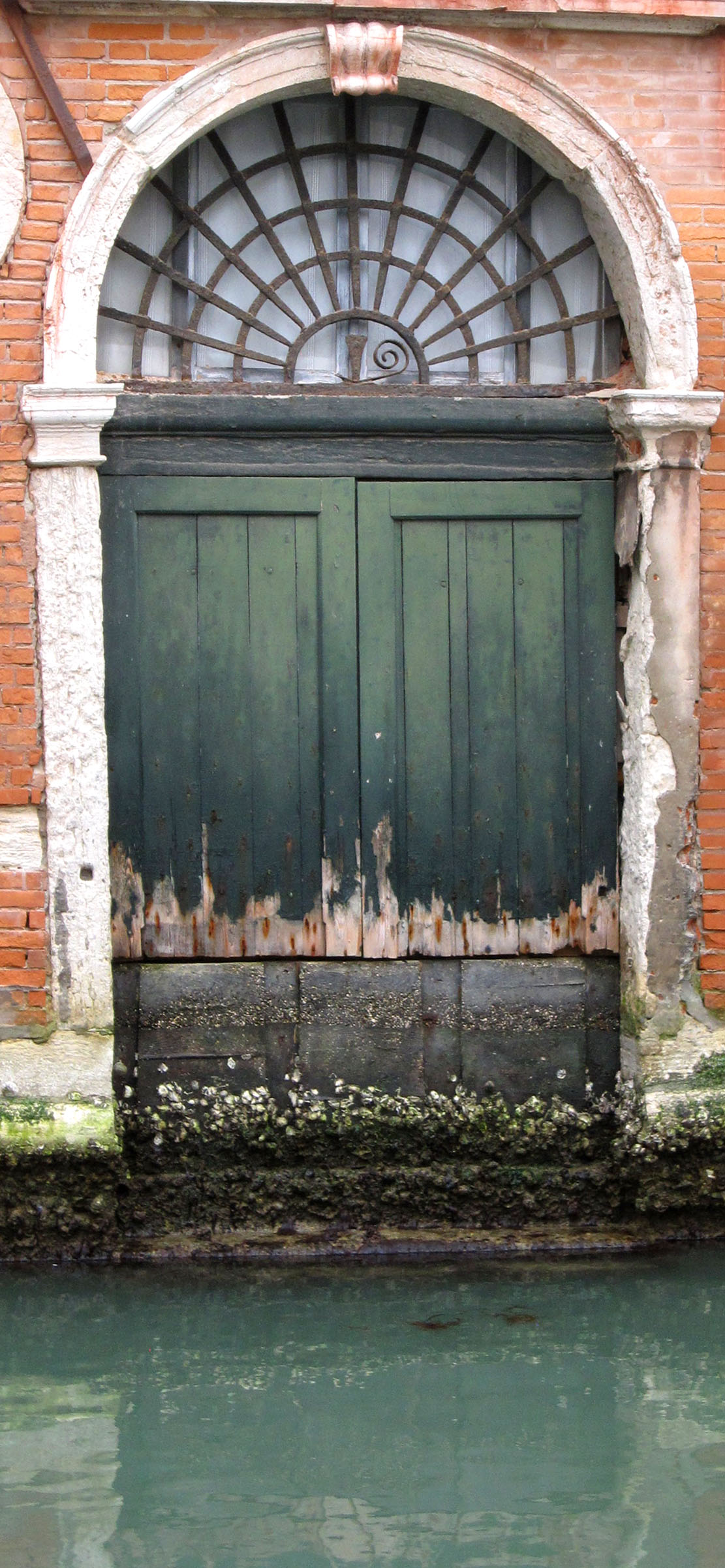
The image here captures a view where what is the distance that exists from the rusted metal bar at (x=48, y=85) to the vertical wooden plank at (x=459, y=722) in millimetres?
1421

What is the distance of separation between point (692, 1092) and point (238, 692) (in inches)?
68.4

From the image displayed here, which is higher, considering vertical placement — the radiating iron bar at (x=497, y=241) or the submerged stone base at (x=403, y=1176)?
the radiating iron bar at (x=497, y=241)

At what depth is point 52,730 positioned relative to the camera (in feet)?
12.9

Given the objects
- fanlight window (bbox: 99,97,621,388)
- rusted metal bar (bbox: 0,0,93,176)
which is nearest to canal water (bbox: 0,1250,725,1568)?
fanlight window (bbox: 99,97,621,388)

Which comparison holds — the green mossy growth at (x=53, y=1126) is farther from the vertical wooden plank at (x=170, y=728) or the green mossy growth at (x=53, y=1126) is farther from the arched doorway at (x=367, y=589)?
the vertical wooden plank at (x=170, y=728)

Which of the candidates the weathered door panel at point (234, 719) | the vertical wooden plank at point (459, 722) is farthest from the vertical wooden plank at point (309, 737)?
the vertical wooden plank at point (459, 722)

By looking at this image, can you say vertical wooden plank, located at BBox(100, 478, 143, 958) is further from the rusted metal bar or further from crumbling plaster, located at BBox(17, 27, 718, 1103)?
the rusted metal bar

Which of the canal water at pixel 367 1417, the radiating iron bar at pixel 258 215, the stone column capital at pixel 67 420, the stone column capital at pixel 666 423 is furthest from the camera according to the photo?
the radiating iron bar at pixel 258 215

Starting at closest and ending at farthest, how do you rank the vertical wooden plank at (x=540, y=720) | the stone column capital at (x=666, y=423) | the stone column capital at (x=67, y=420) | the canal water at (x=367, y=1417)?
the canal water at (x=367, y=1417) → the stone column capital at (x=67, y=420) → the stone column capital at (x=666, y=423) → the vertical wooden plank at (x=540, y=720)

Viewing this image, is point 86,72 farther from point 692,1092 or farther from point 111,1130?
point 692,1092

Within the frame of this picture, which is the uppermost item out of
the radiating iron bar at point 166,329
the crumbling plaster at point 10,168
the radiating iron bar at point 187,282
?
the crumbling plaster at point 10,168

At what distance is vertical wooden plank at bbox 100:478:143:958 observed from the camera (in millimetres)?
4047

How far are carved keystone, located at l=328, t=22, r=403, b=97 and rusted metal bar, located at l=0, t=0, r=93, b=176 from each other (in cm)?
72

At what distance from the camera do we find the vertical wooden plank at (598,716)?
13.8 ft
